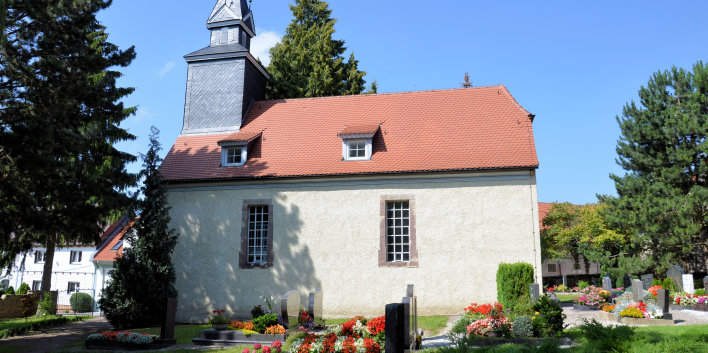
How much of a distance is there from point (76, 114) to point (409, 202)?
1137 centimetres

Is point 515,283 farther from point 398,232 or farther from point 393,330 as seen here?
point 393,330

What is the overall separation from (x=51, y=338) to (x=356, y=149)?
1226 cm

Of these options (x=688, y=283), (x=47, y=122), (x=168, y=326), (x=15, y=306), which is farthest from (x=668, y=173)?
(x=15, y=306)

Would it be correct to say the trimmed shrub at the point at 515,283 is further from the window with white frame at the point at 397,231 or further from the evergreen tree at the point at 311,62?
the evergreen tree at the point at 311,62

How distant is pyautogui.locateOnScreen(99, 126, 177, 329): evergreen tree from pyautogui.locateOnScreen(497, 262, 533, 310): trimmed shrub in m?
11.4

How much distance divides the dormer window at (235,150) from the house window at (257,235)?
77.2 inches

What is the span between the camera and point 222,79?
77.3 ft

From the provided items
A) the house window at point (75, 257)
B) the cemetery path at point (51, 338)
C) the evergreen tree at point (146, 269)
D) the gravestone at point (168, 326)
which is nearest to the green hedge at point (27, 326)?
the cemetery path at point (51, 338)

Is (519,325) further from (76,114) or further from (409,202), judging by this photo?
(76,114)

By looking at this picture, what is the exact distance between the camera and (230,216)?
Result: 2011 cm

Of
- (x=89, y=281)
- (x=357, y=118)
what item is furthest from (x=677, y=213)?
(x=89, y=281)

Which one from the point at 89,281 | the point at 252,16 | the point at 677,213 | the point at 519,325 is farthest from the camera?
the point at 89,281

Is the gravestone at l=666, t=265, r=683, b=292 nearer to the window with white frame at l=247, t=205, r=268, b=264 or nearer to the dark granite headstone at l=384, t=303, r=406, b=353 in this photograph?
the window with white frame at l=247, t=205, r=268, b=264

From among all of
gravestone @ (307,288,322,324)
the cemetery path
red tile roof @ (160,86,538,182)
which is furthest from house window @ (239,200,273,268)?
the cemetery path
